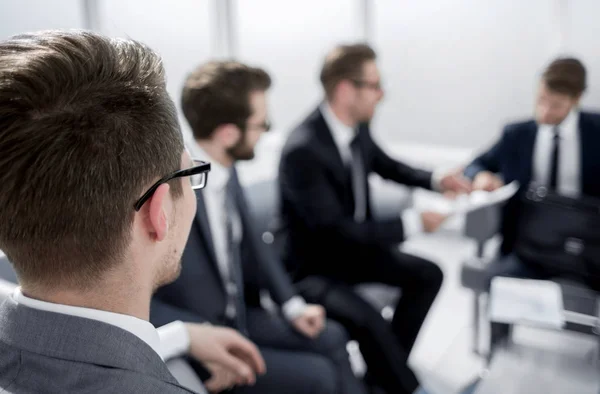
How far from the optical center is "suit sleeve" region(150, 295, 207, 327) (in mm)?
1360

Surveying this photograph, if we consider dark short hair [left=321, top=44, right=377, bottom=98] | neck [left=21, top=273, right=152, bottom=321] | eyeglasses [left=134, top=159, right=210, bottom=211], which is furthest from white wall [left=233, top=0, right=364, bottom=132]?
neck [left=21, top=273, right=152, bottom=321]

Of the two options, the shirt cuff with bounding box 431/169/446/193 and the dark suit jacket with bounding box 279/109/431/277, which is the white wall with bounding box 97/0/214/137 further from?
the shirt cuff with bounding box 431/169/446/193

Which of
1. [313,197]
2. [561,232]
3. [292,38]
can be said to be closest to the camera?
[313,197]

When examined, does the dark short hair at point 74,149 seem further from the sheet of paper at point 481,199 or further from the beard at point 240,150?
the sheet of paper at point 481,199

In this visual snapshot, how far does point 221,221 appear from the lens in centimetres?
181

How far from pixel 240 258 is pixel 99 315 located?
1190 mm

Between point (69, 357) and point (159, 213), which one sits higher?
point (159, 213)

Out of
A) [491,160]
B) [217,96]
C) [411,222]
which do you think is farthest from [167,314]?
[491,160]

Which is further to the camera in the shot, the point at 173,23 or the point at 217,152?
the point at 173,23

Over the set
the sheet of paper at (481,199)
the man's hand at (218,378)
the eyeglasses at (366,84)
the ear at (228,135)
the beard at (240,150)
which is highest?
the eyeglasses at (366,84)

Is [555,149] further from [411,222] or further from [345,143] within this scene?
[345,143]

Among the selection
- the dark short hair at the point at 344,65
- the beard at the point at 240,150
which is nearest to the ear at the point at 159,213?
the beard at the point at 240,150

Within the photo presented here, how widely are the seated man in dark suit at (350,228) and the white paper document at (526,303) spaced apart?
1.01 feet

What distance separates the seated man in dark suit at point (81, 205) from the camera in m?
0.60
